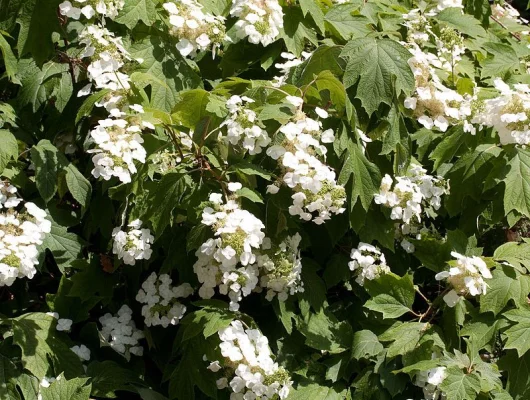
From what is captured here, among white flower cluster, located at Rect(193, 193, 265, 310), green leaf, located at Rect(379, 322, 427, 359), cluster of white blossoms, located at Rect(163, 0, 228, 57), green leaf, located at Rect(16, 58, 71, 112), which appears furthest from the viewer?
green leaf, located at Rect(16, 58, 71, 112)

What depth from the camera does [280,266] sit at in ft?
8.93

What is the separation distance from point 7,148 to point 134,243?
1.71 feet

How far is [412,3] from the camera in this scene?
401 centimetres

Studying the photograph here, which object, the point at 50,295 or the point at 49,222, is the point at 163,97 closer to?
the point at 49,222

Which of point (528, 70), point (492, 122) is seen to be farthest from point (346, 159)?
point (528, 70)

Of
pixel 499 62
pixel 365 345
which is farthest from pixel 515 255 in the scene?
pixel 499 62

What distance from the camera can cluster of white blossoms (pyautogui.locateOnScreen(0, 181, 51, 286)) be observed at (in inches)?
98.1

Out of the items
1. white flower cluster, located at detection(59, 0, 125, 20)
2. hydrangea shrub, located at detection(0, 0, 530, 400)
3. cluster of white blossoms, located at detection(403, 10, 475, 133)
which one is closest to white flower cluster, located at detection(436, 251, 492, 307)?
hydrangea shrub, located at detection(0, 0, 530, 400)

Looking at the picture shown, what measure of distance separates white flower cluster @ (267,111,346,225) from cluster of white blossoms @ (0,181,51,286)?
781 millimetres

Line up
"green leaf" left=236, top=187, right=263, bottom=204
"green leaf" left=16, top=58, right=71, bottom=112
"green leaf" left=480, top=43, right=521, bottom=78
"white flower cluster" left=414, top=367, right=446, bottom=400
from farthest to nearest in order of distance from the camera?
"green leaf" left=480, top=43, right=521, bottom=78 → "green leaf" left=16, top=58, right=71, bottom=112 → "white flower cluster" left=414, top=367, right=446, bottom=400 → "green leaf" left=236, top=187, right=263, bottom=204

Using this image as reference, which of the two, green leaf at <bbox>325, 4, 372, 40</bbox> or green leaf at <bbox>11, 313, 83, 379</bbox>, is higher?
green leaf at <bbox>325, 4, 372, 40</bbox>

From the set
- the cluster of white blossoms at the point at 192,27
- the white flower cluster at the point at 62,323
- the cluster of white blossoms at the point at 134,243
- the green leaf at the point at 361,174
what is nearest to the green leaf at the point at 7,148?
the cluster of white blossoms at the point at 134,243

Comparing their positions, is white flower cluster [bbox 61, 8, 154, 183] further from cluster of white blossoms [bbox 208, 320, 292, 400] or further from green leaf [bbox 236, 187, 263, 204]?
cluster of white blossoms [bbox 208, 320, 292, 400]

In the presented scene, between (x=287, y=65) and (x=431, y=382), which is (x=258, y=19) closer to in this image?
(x=287, y=65)
